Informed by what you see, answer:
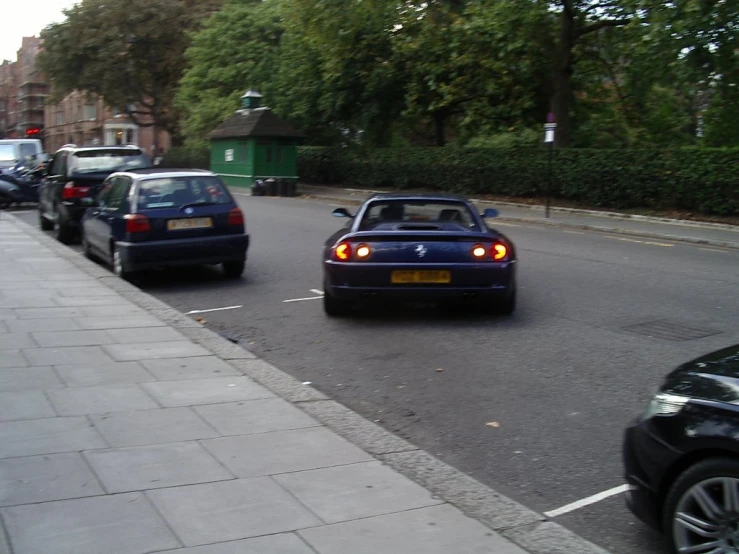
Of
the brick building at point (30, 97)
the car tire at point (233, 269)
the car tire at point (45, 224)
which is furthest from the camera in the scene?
the brick building at point (30, 97)

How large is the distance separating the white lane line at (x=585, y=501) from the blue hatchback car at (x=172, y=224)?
791cm

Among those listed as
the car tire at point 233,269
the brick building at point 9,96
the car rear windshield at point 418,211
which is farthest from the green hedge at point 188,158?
the brick building at point 9,96

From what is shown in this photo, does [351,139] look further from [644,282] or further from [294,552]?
[294,552]

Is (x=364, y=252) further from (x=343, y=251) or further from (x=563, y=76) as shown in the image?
(x=563, y=76)

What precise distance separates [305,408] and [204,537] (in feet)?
7.09

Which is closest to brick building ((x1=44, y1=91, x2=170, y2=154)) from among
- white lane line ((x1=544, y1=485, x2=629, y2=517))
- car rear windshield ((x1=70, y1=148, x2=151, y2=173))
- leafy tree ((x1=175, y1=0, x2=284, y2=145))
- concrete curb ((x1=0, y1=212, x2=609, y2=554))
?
leafy tree ((x1=175, y1=0, x2=284, y2=145))

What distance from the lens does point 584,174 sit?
24.7 m

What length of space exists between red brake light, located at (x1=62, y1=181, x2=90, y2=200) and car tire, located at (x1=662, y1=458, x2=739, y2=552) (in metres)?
14.6

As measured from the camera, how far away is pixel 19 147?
102ft

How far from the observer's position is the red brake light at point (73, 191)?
644 inches

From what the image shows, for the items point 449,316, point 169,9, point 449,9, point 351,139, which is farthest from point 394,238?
point 169,9

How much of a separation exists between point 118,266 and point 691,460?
377 inches

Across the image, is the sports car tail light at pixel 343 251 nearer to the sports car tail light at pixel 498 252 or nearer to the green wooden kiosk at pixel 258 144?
the sports car tail light at pixel 498 252

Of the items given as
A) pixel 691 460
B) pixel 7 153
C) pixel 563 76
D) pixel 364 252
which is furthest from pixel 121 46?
pixel 691 460
